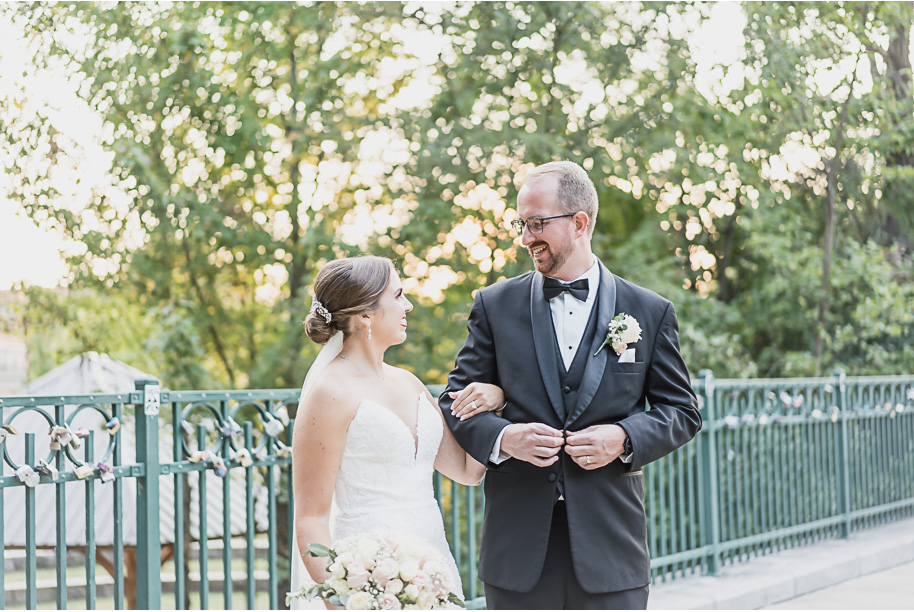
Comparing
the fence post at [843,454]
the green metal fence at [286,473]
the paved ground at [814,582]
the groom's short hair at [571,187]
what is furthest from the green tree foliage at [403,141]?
the groom's short hair at [571,187]

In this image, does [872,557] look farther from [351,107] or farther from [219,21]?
[219,21]

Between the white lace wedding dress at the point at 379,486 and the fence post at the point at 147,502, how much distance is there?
2.85 feet

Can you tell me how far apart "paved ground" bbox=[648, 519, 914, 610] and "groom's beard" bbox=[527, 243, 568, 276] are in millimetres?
3591

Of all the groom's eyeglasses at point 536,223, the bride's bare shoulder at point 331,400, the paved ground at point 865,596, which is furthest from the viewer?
the paved ground at point 865,596

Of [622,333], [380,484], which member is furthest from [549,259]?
[380,484]

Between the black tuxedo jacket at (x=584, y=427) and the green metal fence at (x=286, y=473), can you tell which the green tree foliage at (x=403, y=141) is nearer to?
the green metal fence at (x=286, y=473)

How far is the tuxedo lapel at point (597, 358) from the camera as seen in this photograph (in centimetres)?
297

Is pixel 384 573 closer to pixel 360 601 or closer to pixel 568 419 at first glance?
pixel 360 601

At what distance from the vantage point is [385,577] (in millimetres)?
2447

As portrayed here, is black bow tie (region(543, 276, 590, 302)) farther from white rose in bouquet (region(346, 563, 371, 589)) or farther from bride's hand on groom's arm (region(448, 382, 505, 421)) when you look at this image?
white rose in bouquet (region(346, 563, 371, 589))

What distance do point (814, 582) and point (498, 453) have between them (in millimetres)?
5276

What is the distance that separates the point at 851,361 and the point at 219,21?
8508 millimetres

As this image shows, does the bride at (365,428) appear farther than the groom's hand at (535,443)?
Yes

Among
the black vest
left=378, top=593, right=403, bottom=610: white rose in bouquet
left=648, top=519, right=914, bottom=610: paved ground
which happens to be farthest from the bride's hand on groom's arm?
left=648, top=519, right=914, bottom=610: paved ground
